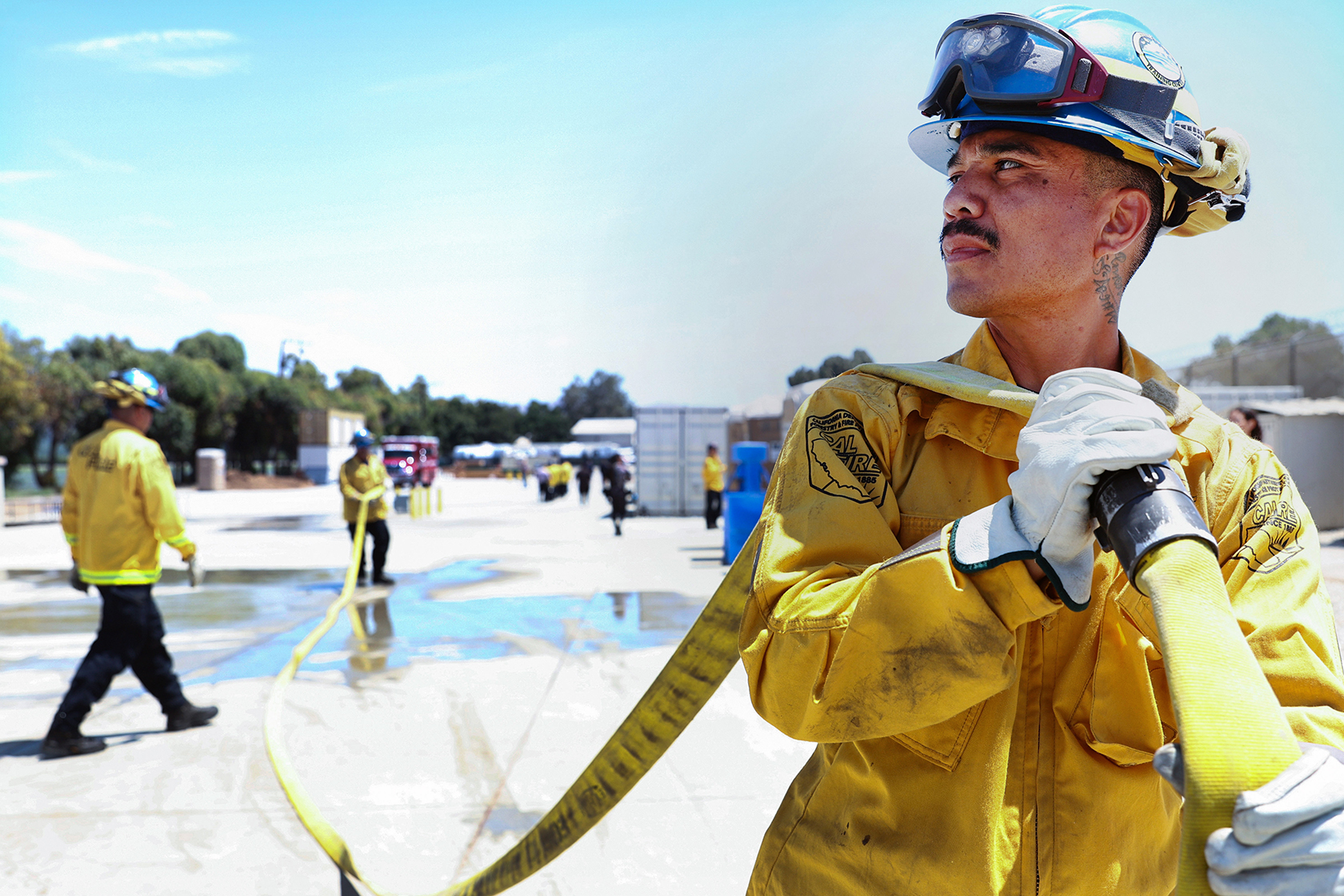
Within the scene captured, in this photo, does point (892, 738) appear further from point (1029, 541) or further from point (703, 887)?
point (703, 887)

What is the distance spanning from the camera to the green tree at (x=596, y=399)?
422 feet

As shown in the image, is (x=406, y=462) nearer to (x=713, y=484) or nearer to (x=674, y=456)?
(x=674, y=456)

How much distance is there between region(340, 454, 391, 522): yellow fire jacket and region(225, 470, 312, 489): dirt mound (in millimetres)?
33378

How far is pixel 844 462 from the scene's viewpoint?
119 cm

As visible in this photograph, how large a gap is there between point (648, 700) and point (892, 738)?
2.24 feet

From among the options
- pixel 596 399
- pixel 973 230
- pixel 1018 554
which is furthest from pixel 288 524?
pixel 596 399

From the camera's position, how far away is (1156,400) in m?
1.35

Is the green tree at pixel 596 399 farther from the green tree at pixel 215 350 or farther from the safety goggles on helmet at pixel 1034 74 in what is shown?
the safety goggles on helmet at pixel 1034 74

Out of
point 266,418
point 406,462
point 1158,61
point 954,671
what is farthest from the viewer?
point 266,418

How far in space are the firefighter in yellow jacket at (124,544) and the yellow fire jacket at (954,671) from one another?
4673 mm

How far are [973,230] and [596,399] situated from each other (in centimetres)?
12902

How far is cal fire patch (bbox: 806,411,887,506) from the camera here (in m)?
1.17

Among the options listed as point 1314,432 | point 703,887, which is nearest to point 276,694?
point 703,887

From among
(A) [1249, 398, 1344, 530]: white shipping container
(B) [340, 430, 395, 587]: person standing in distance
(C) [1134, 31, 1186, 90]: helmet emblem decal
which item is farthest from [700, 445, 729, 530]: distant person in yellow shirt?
(C) [1134, 31, 1186, 90]: helmet emblem decal
